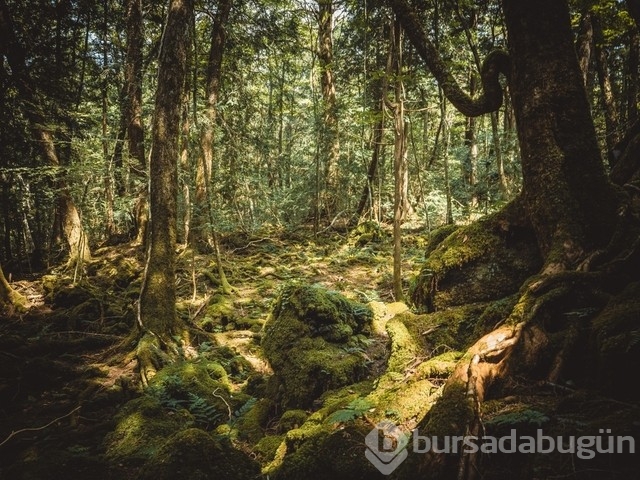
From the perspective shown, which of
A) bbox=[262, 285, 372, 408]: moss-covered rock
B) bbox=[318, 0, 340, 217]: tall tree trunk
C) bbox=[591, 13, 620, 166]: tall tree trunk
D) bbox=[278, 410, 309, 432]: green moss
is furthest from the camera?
bbox=[318, 0, 340, 217]: tall tree trunk

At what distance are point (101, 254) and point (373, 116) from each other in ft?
35.1

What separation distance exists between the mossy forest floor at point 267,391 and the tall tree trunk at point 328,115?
711 cm

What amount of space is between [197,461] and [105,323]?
A: 6958 millimetres

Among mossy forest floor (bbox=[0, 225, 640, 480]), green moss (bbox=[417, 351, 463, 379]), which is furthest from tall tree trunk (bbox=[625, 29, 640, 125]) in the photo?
green moss (bbox=[417, 351, 463, 379])

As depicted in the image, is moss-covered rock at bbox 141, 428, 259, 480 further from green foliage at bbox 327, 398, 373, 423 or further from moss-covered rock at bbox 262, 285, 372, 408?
moss-covered rock at bbox 262, 285, 372, 408

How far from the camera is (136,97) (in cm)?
1231

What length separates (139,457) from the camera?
3781 mm

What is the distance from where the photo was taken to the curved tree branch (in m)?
4.64

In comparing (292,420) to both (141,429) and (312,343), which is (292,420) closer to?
(312,343)

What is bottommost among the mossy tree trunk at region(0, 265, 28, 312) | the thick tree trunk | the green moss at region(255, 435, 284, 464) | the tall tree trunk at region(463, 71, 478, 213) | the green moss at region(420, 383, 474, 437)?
the green moss at region(255, 435, 284, 464)

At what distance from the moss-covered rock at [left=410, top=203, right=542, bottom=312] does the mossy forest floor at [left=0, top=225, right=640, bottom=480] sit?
33mm

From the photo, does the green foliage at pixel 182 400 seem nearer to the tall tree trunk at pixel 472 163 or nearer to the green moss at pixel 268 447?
the green moss at pixel 268 447

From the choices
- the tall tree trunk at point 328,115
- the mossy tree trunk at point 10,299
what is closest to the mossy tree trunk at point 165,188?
the mossy tree trunk at point 10,299

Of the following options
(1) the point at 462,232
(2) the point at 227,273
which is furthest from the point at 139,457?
(2) the point at 227,273
